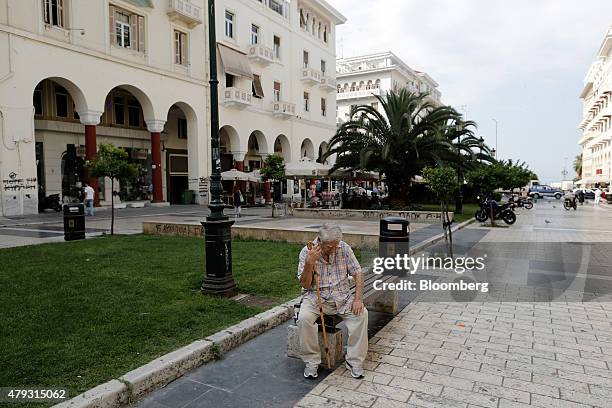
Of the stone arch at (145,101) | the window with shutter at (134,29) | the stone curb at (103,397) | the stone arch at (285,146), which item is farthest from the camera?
the stone arch at (285,146)

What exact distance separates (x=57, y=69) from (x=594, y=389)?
23.1m

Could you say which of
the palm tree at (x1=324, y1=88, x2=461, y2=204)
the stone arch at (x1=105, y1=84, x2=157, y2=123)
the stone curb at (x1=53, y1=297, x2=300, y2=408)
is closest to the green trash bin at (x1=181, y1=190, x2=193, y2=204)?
the stone arch at (x1=105, y1=84, x2=157, y2=123)

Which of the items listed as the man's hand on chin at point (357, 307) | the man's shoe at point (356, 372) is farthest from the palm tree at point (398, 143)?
the man's shoe at point (356, 372)

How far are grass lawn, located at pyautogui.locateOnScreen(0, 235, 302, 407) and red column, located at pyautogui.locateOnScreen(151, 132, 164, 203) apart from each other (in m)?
17.0

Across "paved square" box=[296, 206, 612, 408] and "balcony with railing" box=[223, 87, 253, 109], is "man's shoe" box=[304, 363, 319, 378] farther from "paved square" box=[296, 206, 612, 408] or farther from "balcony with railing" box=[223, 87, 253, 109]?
"balcony with railing" box=[223, 87, 253, 109]

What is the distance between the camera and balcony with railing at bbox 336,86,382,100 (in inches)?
2549

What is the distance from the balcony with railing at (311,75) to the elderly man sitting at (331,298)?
36.9m

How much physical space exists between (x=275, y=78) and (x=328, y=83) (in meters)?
8.11

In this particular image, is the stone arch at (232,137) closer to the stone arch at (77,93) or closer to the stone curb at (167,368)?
the stone arch at (77,93)

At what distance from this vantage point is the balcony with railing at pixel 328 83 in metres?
41.7

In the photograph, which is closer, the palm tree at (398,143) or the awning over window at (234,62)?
the palm tree at (398,143)

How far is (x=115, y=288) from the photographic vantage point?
19.8 ft

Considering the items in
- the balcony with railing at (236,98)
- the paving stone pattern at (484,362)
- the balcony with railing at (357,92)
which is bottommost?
the paving stone pattern at (484,362)

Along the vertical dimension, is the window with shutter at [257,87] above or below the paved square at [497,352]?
above
